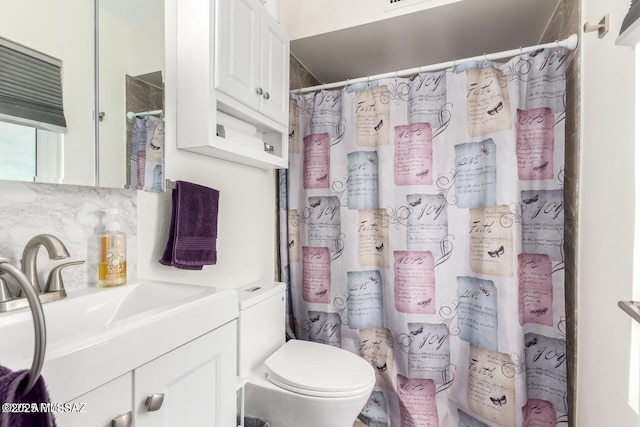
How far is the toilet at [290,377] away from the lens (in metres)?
1.18

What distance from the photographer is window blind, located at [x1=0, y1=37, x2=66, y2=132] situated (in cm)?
72

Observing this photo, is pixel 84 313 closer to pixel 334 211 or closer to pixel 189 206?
pixel 189 206

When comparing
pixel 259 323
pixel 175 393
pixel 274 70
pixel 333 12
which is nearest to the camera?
pixel 175 393

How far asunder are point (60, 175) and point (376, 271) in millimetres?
1419

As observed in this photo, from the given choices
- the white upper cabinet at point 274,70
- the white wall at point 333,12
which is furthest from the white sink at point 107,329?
the white wall at point 333,12

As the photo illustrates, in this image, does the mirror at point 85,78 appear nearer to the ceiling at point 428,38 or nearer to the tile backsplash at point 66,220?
the tile backsplash at point 66,220

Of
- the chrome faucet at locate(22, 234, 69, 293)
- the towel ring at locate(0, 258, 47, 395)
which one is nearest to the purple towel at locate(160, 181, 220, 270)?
the chrome faucet at locate(22, 234, 69, 293)

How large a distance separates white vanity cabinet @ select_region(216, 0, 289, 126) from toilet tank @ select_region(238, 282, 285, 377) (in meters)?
0.85

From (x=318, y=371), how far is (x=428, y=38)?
197 cm

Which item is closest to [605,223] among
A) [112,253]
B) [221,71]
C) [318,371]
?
[318,371]

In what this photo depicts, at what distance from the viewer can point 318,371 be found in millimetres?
1302

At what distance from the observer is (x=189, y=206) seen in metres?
1.16

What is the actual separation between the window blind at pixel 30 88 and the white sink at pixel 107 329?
0.47m

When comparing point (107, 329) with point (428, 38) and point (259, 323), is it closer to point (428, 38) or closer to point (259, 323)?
point (259, 323)
